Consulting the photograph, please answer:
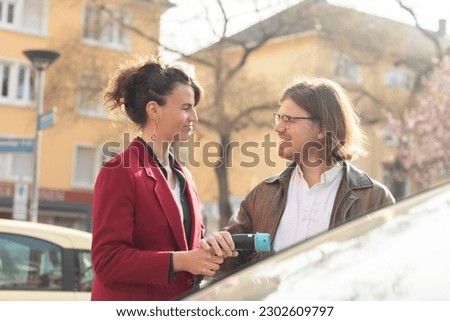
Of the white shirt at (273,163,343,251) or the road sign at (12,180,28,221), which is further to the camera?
the road sign at (12,180,28,221)

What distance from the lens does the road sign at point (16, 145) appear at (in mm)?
11859

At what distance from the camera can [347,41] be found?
2453 centimetres

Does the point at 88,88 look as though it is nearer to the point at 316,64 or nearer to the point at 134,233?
the point at 316,64

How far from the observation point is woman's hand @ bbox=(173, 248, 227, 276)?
279 cm

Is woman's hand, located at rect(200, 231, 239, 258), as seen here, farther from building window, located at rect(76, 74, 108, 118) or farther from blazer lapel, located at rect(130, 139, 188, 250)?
building window, located at rect(76, 74, 108, 118)

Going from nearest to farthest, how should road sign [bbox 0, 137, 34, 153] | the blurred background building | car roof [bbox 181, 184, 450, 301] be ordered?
1. car roof [bbox 181, 184, 450, 301]
2. road sign [bbox 0, 137, 34, 153]
3. the blurred background building

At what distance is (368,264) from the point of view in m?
1.78

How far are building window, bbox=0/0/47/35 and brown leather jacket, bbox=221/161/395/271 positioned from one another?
89.8 feet

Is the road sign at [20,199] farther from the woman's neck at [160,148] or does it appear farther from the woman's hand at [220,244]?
the woman's hand at [220,244]

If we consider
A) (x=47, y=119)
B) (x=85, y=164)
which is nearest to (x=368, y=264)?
(x=47, y=119)

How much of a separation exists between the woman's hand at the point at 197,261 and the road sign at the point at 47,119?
9.57 m

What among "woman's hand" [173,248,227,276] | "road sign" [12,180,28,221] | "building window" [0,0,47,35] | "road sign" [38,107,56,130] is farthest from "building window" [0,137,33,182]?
"woman's hand" [173,248,227,276]

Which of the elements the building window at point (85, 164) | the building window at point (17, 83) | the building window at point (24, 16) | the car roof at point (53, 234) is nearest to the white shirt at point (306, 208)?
the car roof at point (53, 234)

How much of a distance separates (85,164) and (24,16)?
18.2 feet
